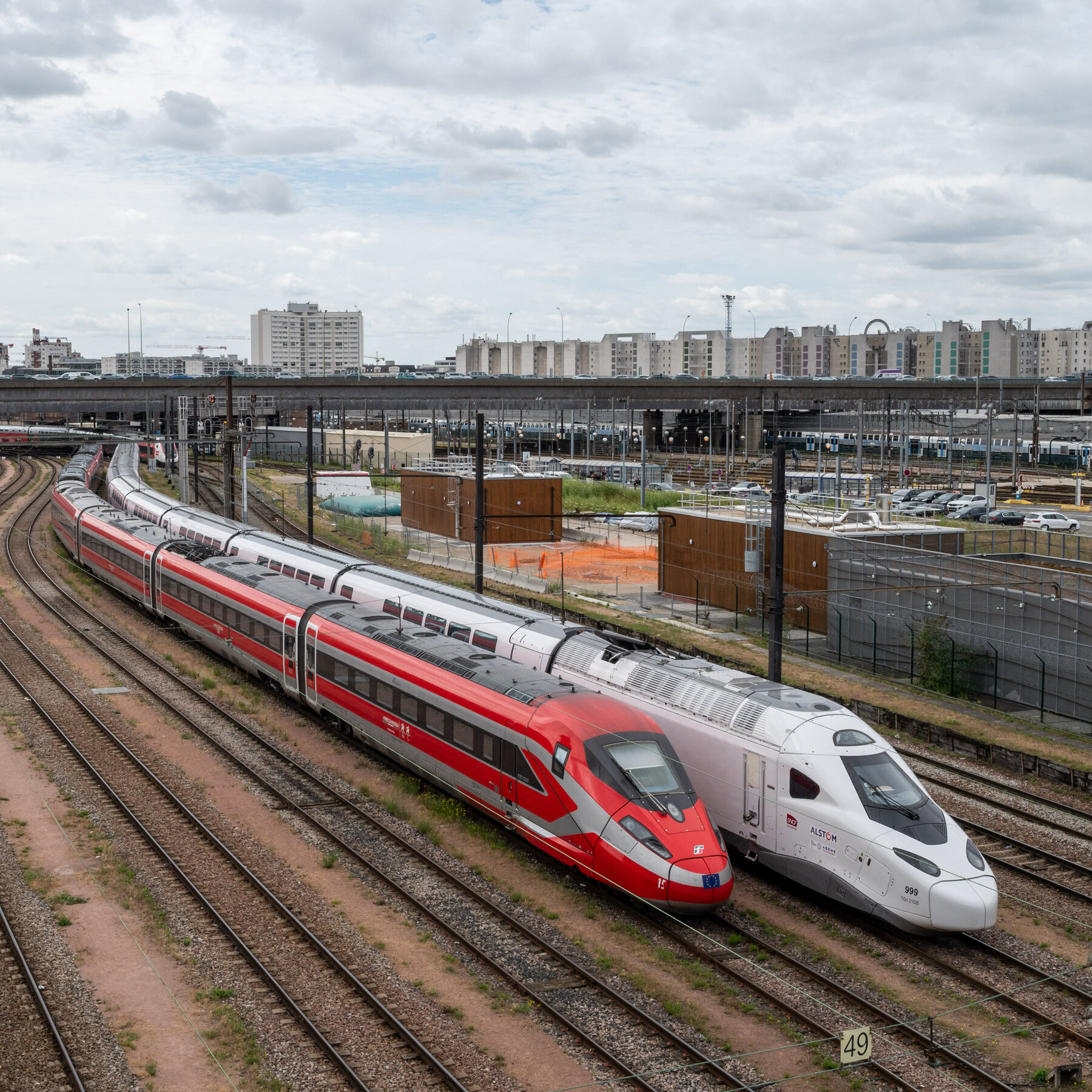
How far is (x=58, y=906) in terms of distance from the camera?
50.4ft

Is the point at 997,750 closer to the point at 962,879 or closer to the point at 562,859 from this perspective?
the point at 962,879

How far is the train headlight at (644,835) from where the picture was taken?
14.4 metres

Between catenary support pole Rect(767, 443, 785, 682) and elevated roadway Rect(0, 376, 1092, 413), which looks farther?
elevated roadway Rect(0, 376, 1092, 413)

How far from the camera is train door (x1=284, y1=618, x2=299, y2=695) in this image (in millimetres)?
24766

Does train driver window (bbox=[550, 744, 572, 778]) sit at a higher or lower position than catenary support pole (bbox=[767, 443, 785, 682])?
lower

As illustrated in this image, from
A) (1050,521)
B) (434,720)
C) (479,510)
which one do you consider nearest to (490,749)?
(434,720)

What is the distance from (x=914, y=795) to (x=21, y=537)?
52.7m

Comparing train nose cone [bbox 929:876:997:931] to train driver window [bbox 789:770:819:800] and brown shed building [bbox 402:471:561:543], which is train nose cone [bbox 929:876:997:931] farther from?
brown shed building [bbox 402:471:561:543]

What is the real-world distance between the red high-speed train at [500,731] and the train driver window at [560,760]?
2 centimetres

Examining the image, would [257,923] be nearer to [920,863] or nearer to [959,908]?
[920,863]

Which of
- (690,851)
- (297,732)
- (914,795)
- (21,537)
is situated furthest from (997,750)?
(21,537)

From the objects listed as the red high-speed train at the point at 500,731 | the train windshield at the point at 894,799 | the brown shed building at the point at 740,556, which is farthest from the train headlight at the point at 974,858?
the brown shed building at the point at 740,556

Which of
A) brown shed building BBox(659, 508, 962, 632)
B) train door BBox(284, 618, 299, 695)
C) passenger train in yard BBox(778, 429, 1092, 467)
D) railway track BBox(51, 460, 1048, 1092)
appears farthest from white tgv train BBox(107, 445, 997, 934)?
passenger train in yard BBox(778, 429, 1092, 467)

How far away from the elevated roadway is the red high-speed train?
54.8 meters
